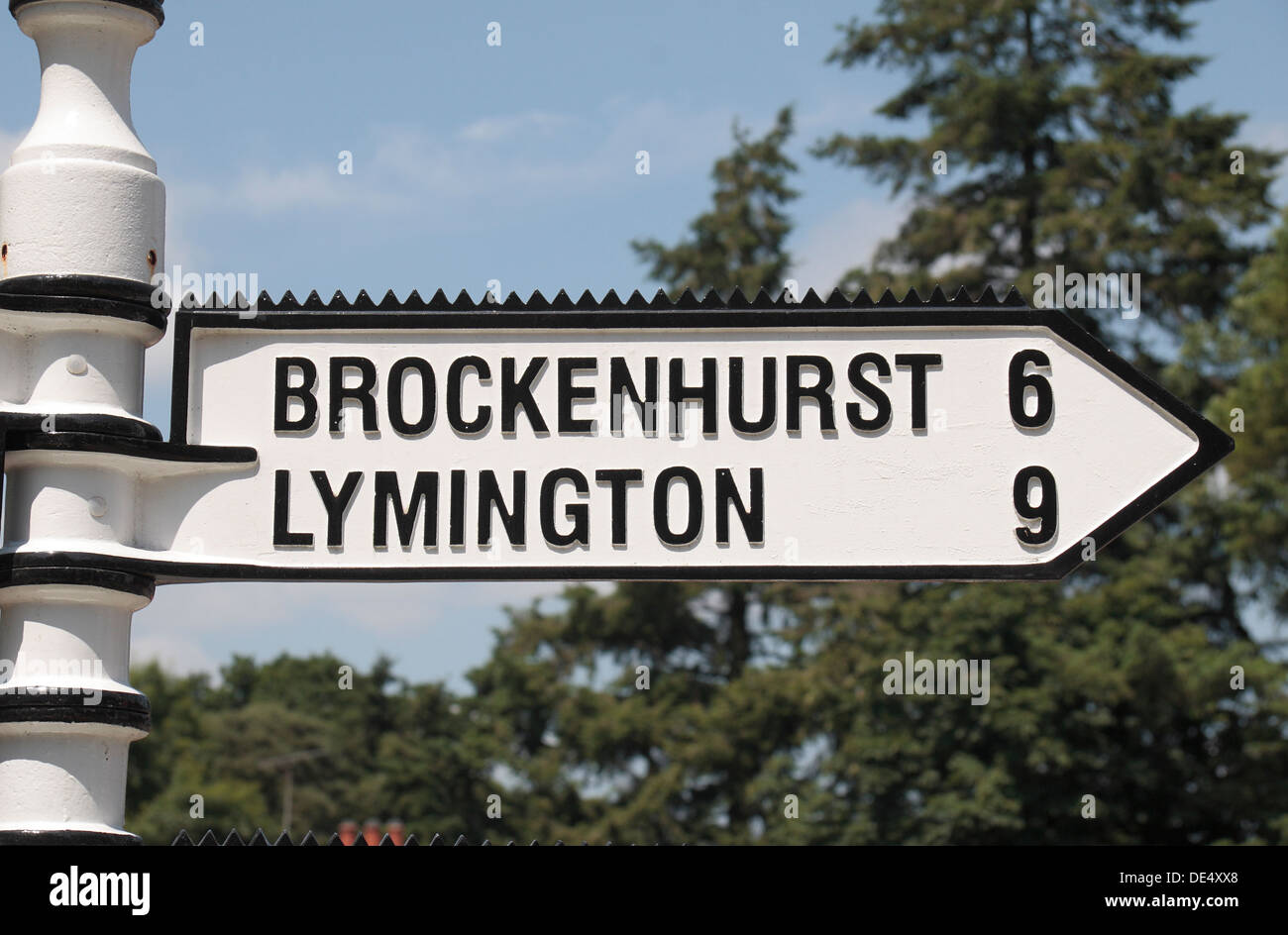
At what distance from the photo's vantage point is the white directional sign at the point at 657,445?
11.9ft

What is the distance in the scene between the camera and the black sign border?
3.60m

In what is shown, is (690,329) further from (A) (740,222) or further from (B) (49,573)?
(A) (740,222)

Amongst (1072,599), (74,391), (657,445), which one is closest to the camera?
(74,391)

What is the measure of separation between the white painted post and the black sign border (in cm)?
10

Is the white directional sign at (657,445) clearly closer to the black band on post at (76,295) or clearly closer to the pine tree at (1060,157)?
the black band on post at (76,295)

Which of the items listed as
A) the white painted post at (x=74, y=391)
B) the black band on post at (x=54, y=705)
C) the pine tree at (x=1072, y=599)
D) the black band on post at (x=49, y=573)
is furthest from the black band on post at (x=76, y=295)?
the pine tree at (x=1072, y=599)

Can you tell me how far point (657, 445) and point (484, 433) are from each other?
0.38 metres

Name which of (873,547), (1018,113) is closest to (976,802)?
(1018,113)

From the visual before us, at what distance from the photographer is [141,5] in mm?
3752

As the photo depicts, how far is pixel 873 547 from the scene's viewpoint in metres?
3.63

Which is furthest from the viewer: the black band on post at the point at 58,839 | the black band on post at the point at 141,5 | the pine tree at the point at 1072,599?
the pine tree at the point at 1072,599

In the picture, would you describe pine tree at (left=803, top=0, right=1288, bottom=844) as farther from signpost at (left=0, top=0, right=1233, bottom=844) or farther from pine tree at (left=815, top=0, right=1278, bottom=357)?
signpost at (left=0, top=0, right=1233, bottom=844)

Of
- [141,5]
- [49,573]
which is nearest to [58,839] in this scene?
[49,573]
